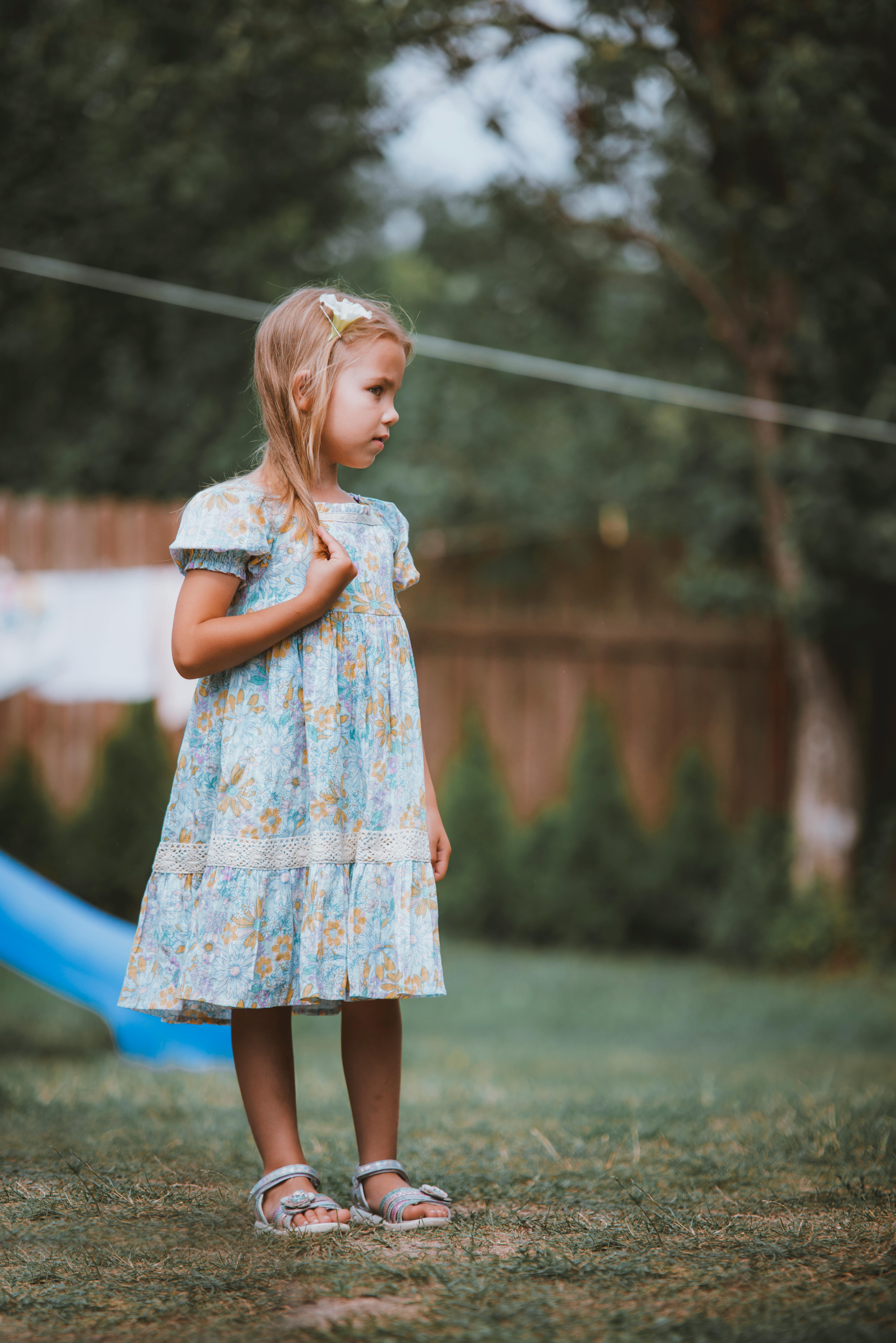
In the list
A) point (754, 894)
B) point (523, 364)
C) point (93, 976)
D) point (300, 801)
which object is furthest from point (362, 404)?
point (754, 894)

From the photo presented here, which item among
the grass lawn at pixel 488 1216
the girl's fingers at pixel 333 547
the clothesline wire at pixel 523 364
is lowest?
the grass lawn at pixel 488 1216

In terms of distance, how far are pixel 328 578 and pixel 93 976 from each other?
2.41 m

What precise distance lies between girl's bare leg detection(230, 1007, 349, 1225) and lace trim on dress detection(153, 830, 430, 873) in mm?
186

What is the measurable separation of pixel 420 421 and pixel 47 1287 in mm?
7188

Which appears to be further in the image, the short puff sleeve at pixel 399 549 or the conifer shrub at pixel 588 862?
the conifer shrub at pixel 588 862

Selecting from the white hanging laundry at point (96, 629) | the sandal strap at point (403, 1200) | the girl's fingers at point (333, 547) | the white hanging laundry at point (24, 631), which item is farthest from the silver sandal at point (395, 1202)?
the white hanging laundry at point (24, 631)

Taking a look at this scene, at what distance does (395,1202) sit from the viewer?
1.61m

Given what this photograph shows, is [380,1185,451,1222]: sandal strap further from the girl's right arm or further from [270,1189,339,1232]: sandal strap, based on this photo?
the girl's right arm

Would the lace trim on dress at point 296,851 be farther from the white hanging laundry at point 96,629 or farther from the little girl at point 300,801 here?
the white hanging laundry at point 96,629

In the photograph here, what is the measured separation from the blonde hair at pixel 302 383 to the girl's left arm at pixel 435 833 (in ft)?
1.26

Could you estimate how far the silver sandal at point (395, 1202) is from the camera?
1.57m

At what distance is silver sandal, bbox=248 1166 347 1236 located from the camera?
154 centimetres

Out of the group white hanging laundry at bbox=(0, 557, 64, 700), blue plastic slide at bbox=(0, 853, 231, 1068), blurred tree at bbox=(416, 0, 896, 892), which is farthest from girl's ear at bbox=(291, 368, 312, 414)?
white hanging laundry at bbox=(0, 557, 64, 700)

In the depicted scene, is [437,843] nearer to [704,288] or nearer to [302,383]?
[302,383]
